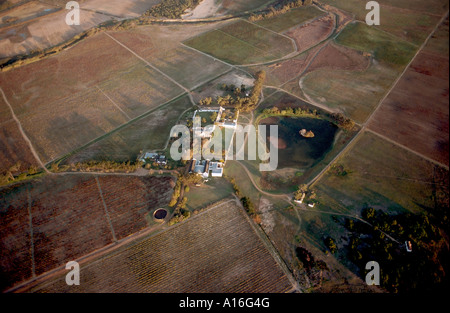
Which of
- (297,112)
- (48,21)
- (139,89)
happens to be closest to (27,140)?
(139,89)

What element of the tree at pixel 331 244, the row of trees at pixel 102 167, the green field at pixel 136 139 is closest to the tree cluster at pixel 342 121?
the tree at pixel 331 244

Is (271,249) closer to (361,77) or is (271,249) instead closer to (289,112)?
(289,112)

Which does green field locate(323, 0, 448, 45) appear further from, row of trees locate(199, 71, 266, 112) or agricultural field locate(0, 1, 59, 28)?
agricultural field locate(0, 1, 59, 28)

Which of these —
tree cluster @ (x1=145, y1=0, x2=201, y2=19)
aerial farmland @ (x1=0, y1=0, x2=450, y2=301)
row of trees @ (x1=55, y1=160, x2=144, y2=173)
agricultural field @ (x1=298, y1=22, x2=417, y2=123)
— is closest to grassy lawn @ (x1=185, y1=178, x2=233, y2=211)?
aerial farmland @ (x1=0, y1=0, x2=450, y2=301)

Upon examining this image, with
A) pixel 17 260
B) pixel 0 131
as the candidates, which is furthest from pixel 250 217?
pixel 0 131

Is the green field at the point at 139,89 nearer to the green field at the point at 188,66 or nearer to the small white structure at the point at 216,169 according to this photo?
the green field at the point at 188,66
